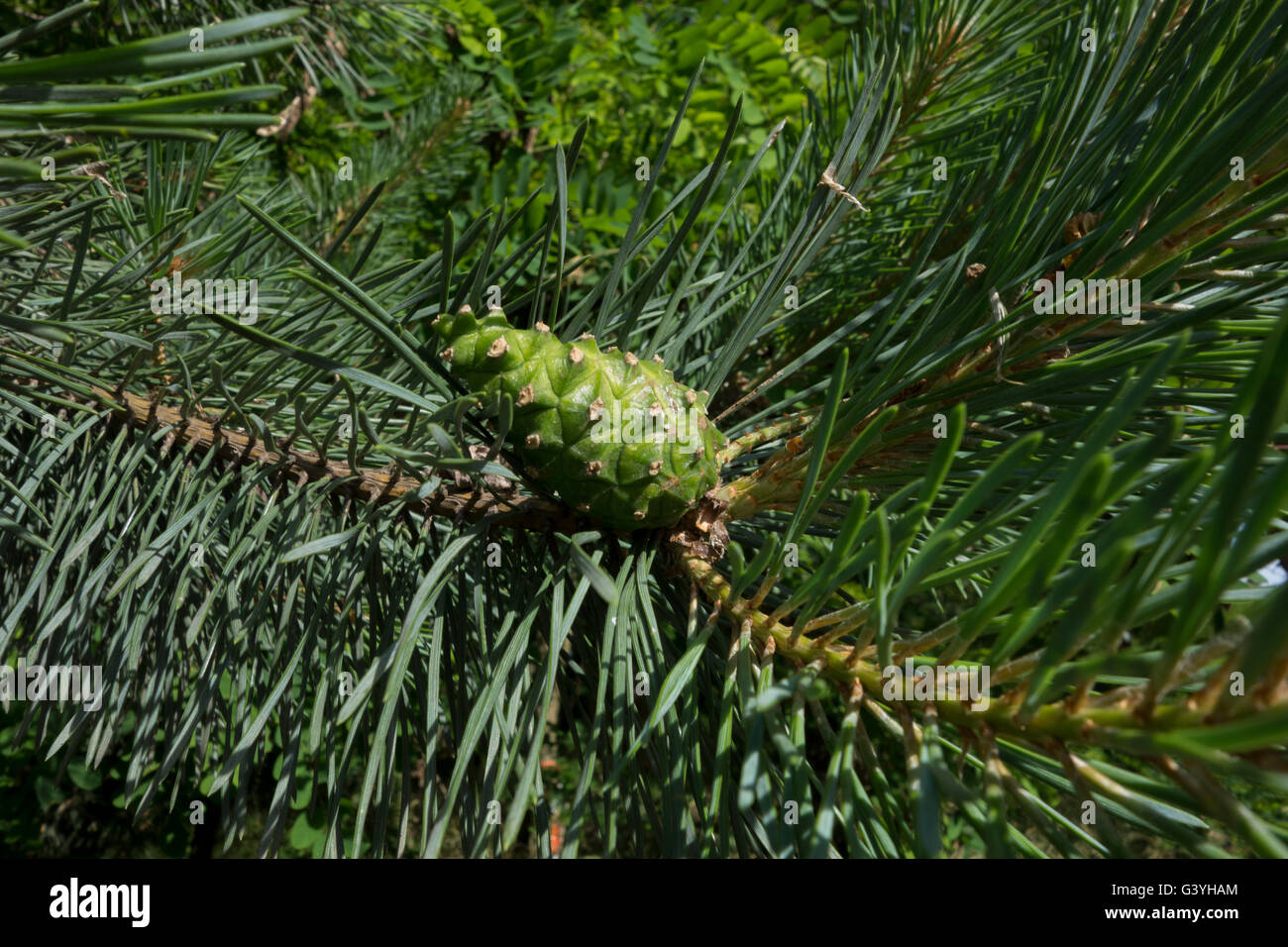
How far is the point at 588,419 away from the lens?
32cm

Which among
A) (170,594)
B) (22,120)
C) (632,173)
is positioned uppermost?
(632,173)

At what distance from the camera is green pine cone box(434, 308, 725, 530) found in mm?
321

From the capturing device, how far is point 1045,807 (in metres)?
0.26

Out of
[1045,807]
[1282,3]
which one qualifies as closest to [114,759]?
[1045,807]

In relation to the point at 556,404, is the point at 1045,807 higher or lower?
lower

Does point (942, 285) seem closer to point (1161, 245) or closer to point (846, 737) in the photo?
point (1161, 245)

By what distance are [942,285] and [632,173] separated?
76cm

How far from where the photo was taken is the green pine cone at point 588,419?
0.32 m

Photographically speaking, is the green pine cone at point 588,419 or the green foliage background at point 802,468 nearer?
the green foliage background at point 802,468

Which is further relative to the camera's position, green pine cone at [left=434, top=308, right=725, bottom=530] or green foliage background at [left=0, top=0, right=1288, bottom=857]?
green pine cone at [left=434, top=308, right=725, bottom=530]

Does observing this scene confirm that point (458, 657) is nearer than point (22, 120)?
No
